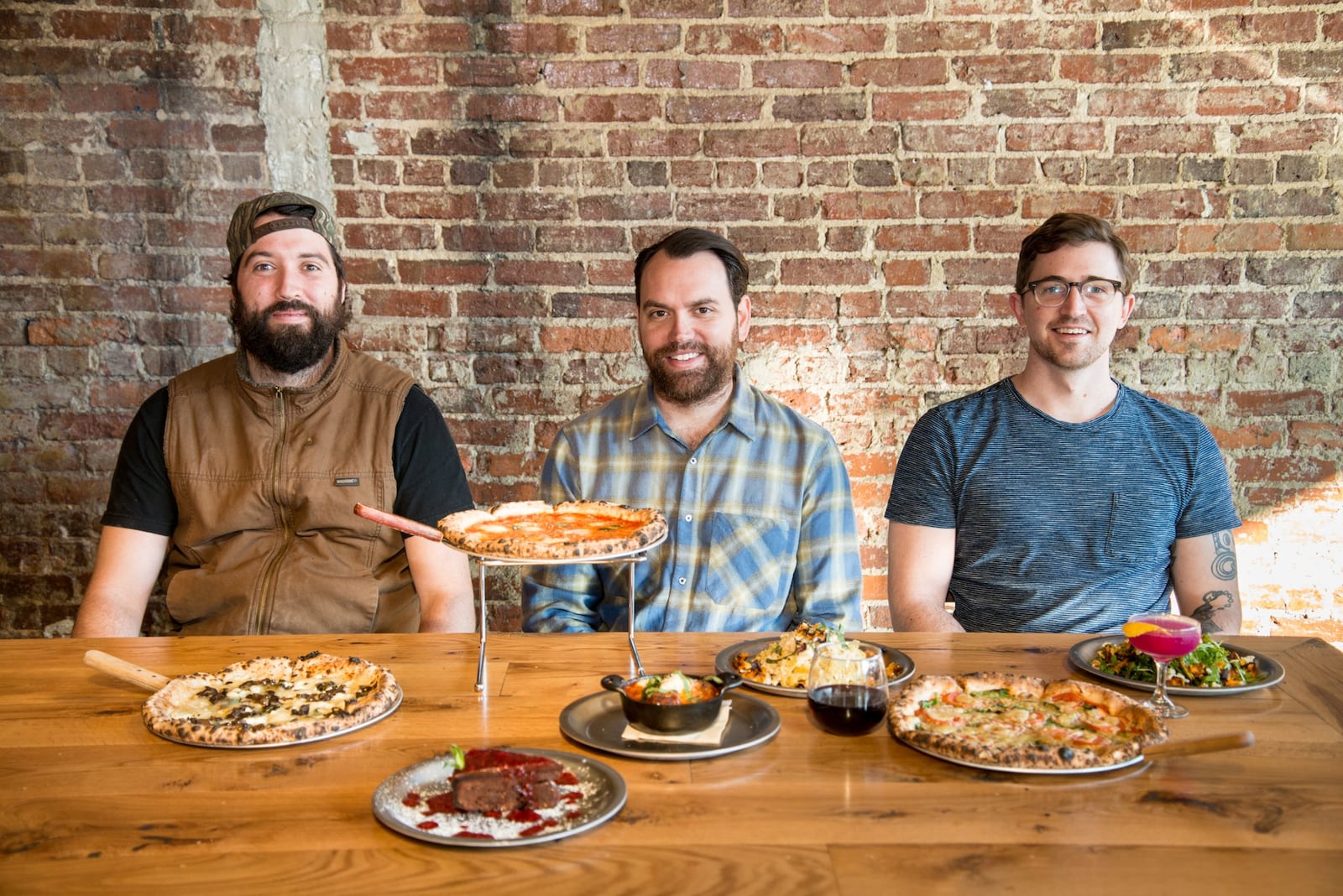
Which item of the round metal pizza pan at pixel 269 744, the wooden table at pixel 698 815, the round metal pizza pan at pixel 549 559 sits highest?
the round metal pizza pan at pixel 549 559

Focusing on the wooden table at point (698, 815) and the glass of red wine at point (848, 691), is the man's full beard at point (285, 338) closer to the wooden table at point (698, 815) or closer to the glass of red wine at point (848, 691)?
the wooden table at point (698, 815)

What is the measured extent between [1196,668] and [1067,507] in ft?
2.52

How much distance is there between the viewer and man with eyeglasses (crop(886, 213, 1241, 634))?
96.6 inches

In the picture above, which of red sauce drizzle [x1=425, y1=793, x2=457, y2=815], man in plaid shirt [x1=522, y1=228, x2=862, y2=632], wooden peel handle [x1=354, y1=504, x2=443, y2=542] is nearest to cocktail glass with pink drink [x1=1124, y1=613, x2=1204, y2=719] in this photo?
man in plaid shirt [x1=522, y1=228, x2=862, y2=632]

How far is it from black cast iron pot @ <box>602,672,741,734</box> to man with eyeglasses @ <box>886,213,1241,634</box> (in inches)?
40.6

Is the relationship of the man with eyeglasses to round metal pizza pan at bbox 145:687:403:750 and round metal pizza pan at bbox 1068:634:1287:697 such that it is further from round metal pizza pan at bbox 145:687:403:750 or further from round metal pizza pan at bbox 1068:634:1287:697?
round metal pizza pan at bbox 145:687:403:750

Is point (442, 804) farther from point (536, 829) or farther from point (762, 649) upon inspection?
point (762, 649)

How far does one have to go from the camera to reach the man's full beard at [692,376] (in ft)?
8.23

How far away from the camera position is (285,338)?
2609 millimetres

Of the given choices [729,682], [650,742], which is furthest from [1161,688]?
[650,742]

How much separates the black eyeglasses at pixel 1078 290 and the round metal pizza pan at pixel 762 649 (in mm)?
1054

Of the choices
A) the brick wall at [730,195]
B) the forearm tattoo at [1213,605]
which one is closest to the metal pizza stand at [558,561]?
the forearm tattoo at [1213,605]

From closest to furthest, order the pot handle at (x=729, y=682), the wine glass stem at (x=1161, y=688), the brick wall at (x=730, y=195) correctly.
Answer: the pot handle at (x=729, y=682)
the wine glass stem at (x=1161, y=688)
the brick wall at (x=730, y=195)

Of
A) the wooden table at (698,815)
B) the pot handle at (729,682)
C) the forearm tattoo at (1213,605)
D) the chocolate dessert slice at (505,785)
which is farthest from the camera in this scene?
the forearm tattoo at (1213,605)
